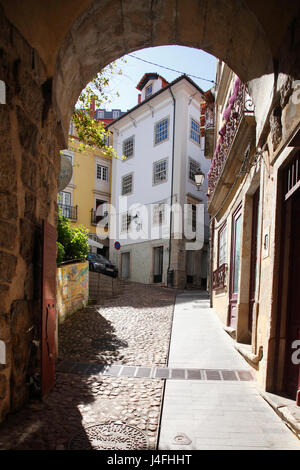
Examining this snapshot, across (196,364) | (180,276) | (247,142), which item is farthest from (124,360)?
(180,276)

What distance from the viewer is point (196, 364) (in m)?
4.54

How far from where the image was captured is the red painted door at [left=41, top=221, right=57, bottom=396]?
3262 mm

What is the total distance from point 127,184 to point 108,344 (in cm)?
1781

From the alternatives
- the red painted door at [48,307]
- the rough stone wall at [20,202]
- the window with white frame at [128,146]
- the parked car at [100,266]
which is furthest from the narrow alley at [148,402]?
the window with white frame at [128,146]

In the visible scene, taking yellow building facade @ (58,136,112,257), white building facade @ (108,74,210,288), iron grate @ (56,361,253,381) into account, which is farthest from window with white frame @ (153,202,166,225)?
iron grate @ (56,361,253,381)

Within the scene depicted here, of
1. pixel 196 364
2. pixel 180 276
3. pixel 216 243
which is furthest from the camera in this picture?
pixel 180 276

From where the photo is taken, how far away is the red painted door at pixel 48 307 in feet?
10.7

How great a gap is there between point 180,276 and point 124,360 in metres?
13.4

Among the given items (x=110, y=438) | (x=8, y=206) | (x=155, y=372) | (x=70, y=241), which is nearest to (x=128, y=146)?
(x=70, y=241)


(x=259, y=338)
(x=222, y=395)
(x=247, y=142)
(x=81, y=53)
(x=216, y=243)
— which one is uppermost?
(x=81, y=53)

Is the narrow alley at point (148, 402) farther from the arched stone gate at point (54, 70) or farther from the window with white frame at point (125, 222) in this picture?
the window with white frame at point (125, 222)

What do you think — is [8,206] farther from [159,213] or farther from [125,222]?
[125,222]

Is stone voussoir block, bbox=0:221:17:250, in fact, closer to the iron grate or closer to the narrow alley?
the narrow alley
